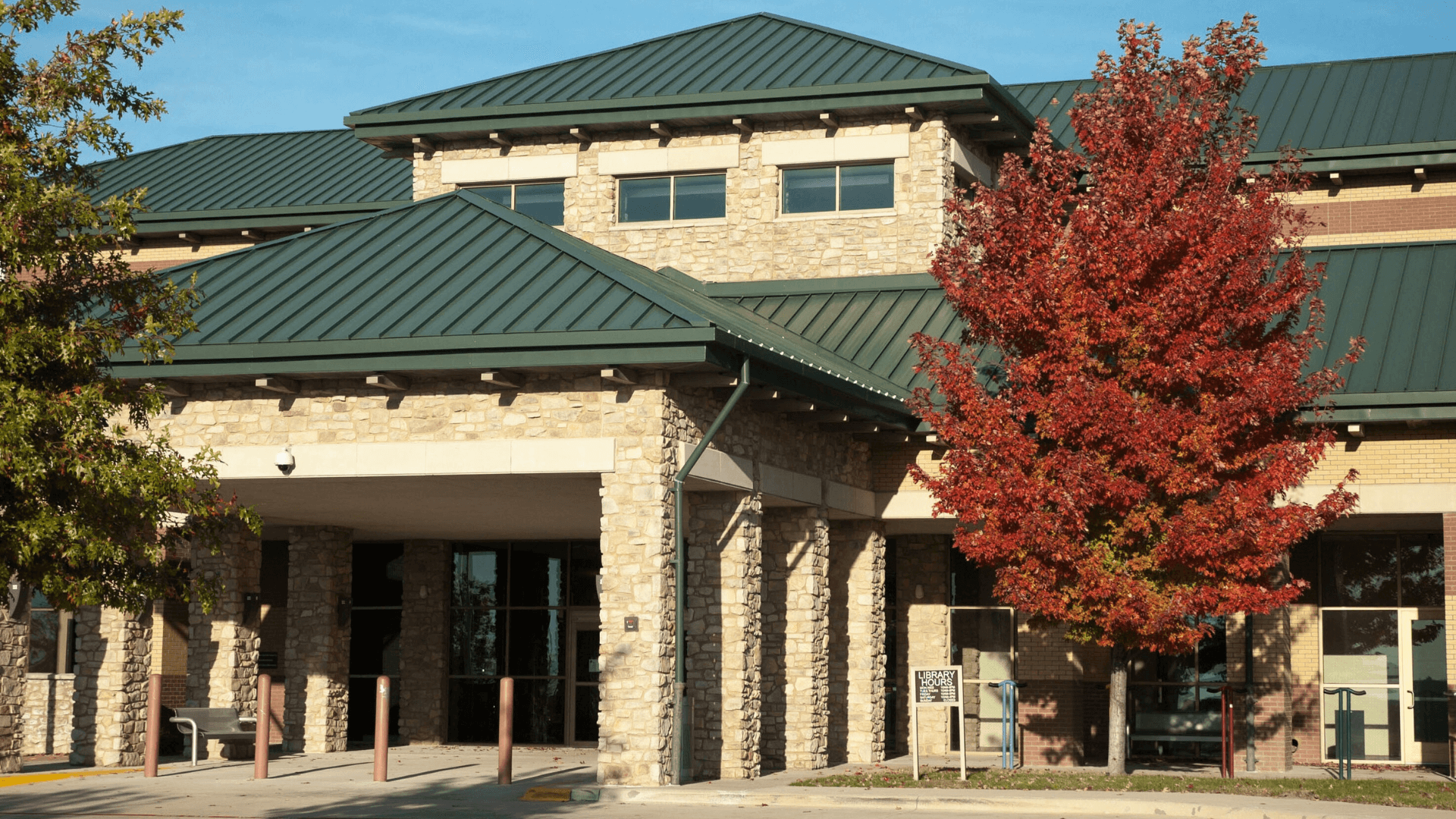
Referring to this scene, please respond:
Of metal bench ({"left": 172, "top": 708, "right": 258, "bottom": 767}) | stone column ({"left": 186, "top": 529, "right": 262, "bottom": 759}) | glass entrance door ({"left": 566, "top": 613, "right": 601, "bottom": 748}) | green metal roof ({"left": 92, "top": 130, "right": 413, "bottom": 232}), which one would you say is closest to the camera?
metal bench ({"left": 172, "top": 708, "right": 258, "bottom": 767})

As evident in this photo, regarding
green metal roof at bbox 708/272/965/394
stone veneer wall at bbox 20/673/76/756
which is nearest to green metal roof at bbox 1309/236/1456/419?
green metal roof at bbox 708/272/965/394

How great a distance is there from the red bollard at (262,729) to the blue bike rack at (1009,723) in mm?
9391

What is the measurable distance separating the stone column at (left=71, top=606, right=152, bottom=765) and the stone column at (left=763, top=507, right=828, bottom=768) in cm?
827

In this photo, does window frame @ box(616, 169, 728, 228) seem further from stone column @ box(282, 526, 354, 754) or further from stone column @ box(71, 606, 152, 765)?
stone column @ box(71, 606, 152, 765)

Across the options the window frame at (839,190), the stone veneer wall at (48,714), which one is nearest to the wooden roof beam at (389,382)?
the window frame at (839,190)

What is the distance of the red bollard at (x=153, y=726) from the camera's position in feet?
63.7

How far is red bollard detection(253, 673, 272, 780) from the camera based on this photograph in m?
19.3

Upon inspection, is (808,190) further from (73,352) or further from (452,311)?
(73,352)

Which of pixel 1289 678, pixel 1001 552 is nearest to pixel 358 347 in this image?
pixel 1001 552

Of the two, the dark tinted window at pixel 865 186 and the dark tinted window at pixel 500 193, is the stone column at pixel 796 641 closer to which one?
the dark tinted window at pixel 865 186

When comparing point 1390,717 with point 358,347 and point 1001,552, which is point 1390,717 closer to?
point 1001,552

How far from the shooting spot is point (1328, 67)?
32.1 m

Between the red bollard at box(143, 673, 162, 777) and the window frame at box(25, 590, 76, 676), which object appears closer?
the red bollard at box(143, 673, 162, 777)

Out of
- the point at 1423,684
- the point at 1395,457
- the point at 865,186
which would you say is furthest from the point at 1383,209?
the point at 865,186
